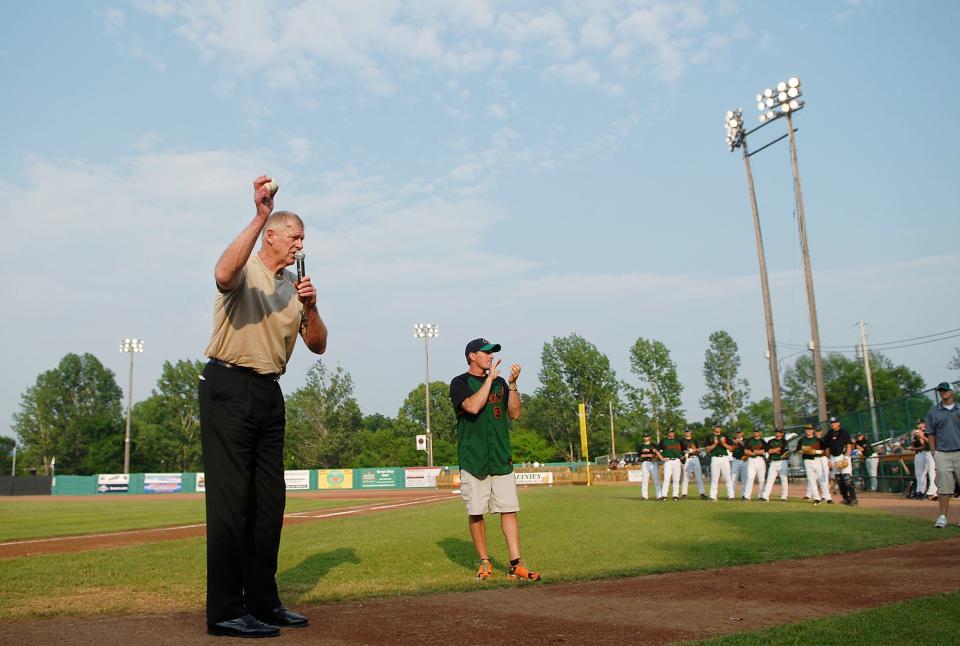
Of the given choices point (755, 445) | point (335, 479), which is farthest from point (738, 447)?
point (335, 479)

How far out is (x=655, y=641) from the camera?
362 cm

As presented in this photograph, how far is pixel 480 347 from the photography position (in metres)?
6.69

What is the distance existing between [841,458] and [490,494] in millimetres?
14183

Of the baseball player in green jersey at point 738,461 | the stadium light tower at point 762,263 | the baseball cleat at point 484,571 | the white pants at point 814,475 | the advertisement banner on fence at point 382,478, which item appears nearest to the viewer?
the baseball cleat at point 484,571

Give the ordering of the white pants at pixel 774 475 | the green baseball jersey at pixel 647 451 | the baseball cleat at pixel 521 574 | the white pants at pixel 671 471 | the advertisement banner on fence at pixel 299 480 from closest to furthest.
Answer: the baseball cleat at pixel 521 574 < the white pants at pixel 774 475 < the white pants at pixel 671 471 < the green baseball jersey at pixel 647 451 < the advertisement banner on fence at pixel 299 480

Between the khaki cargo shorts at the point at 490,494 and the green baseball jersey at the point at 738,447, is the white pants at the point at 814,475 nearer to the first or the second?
the green baseball jersey at the point at 738,447

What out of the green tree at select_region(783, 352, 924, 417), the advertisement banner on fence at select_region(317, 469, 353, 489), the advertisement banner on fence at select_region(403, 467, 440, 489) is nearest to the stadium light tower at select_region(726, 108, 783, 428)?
the advertisement banner on fence at select_region(403, 467, 440, 489)

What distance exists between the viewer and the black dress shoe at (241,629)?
152 inches

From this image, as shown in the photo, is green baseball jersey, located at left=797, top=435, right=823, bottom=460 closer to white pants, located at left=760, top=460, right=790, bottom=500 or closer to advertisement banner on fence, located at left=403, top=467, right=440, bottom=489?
white pants, located at left=760, top=460, right=790, bottom=500

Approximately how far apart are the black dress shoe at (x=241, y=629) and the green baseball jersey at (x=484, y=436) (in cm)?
270

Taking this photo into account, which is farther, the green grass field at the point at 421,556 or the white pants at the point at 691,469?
the white pants at the point at 691,469

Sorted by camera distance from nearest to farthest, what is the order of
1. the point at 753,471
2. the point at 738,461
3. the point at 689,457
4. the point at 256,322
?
1. the point at 256,322
2. the point at 753,471
3. the point at 689,457
4. the point at 738,461

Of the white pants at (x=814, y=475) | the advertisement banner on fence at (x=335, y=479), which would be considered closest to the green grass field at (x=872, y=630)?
the white pants at (x=814, y=475)

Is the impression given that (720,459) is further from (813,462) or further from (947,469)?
(947,469)
